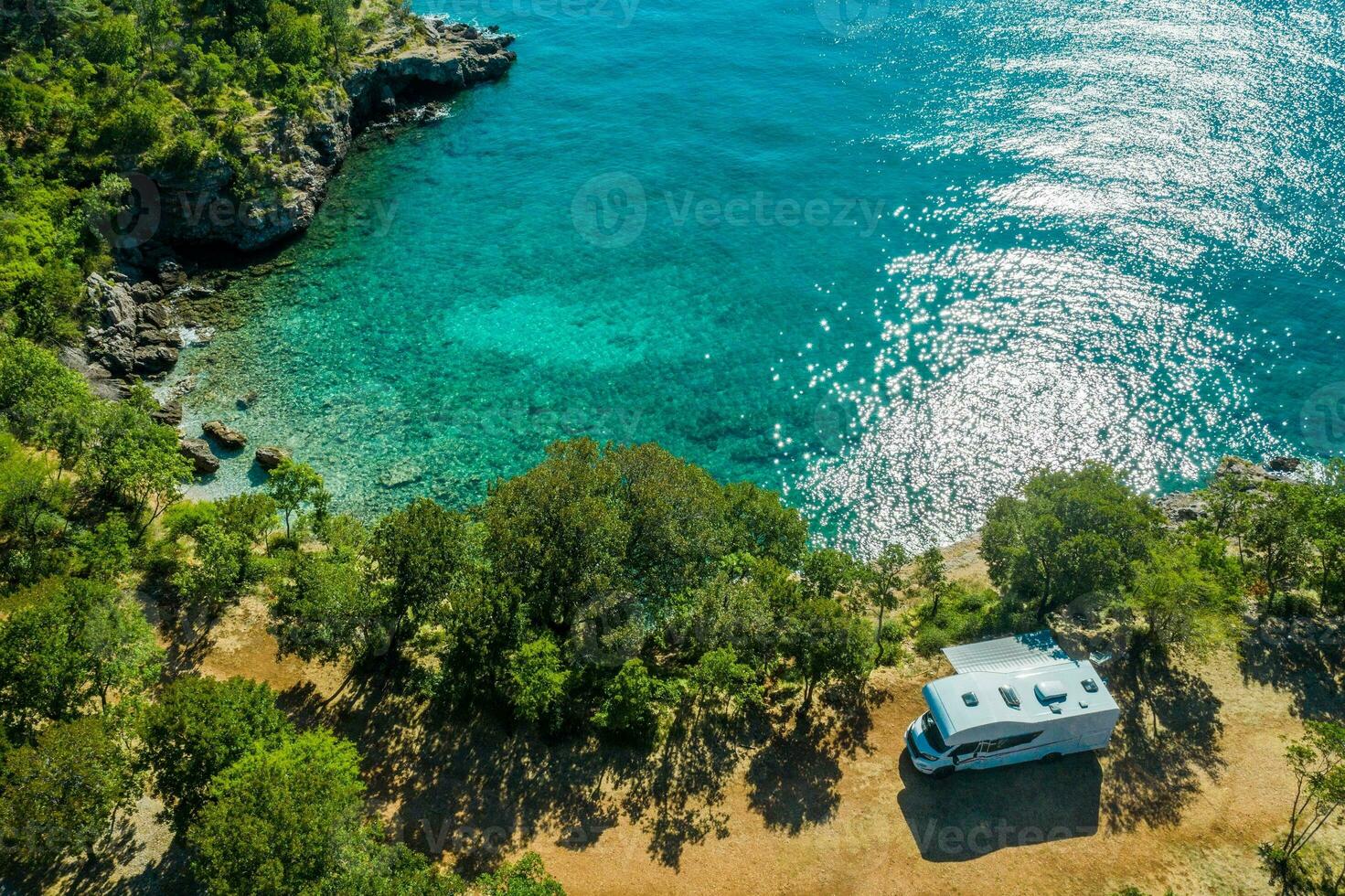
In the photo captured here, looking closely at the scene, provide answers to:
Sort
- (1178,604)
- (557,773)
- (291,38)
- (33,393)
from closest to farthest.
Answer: (557,773)
(1178,604)
(33,393)
(291,38)

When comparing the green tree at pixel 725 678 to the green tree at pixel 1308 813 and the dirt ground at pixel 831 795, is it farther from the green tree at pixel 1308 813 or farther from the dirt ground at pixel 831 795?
the green tree at pixel 1308 813

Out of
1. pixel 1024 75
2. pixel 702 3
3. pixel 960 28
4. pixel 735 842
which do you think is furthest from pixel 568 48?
pixel 735 842

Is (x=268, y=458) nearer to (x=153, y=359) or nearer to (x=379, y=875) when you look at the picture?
(x=153, y=359)

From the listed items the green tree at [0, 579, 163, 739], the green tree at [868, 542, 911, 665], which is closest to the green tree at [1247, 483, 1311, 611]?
the green tree at [868, 542, 911, 665]

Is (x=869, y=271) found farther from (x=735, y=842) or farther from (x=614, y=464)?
(x=735, y=842)

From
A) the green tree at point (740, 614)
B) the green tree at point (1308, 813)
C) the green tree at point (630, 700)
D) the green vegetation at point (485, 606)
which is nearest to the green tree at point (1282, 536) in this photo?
the green vegetation at point (485, 606)

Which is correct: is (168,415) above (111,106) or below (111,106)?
below

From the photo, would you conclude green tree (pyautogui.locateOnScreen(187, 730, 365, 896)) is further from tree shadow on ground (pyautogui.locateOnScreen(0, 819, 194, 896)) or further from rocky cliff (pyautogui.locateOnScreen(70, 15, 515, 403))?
rocky cliff (pyautogui.locateOnScreen(70, 15, 515, 403))

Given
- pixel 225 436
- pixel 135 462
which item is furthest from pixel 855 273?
pixel 135 462
